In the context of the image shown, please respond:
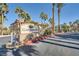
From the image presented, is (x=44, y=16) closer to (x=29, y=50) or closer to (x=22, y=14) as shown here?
(x=22, y=14)

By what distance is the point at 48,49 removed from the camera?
2.95 m

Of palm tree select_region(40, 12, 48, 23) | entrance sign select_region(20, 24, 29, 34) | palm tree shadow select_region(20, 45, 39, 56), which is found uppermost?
palm tree select_region(40, 12, 48, 23)

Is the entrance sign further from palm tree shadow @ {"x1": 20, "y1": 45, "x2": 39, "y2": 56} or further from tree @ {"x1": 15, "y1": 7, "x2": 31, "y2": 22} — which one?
palm tree shadow @ {"x1": 20, "y1": 45, "x2": 39, "y2": 56}

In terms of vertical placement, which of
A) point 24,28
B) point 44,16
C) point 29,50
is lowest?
point 29,50

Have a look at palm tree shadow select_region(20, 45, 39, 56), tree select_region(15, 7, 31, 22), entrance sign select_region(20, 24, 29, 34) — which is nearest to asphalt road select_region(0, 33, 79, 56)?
palm tree shadow select_region(20, 45, 39, 56)

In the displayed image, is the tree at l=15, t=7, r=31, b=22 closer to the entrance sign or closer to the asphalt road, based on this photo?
the entrance sign

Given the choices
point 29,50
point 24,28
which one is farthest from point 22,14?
point 29,50

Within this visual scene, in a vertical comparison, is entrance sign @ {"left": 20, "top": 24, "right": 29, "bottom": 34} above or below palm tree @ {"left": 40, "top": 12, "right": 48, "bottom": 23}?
below

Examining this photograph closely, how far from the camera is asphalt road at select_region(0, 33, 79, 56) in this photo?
2.90 m

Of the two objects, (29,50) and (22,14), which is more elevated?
(22,14)

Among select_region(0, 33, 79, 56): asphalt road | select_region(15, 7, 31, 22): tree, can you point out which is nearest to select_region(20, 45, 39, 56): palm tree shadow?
select_region(0, 33, 79, 56): asphalt road

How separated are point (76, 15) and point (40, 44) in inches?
22.9

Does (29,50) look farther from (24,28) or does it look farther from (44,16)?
(44,16)

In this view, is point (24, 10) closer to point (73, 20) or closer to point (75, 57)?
point (73, 20)
